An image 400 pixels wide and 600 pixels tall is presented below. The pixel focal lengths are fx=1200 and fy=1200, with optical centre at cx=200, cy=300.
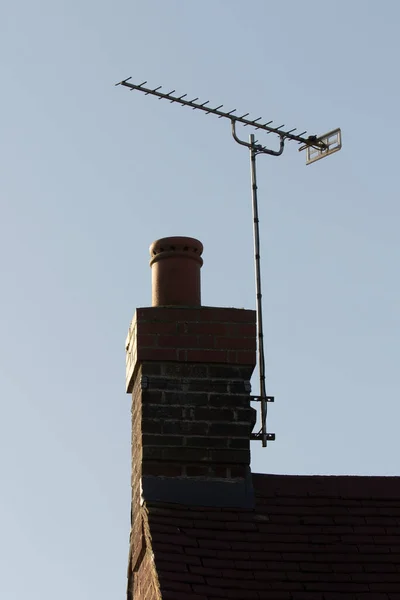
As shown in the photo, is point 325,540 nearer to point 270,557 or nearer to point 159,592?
point 270,557

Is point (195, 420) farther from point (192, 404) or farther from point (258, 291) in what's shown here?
point (258, 291)

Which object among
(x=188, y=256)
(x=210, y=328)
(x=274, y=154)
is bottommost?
(x=210, y=328)

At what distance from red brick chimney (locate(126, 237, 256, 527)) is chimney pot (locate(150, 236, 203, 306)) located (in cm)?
28

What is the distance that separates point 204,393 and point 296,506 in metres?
0.95

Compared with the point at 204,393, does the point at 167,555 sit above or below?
below

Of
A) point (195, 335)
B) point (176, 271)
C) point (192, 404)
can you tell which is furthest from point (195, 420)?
point (176, 271)

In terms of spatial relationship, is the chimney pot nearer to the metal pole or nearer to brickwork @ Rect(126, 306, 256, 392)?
brickwork @ Rect(126, 306, 256, 392)

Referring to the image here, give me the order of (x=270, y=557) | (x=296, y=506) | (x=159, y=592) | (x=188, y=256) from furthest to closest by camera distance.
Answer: (x=188, y=256) → (x=296, y=506) → (x=270, y=557) → (x=159, y=592)

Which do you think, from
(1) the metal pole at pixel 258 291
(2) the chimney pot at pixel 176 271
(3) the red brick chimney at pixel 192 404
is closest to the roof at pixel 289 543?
(3) the red brick chimney at pixel 192 404

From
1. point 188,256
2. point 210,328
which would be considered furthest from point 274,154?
point 210,328

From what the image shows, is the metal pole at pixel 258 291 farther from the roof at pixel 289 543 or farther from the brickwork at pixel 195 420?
the roof at pixel 289 543

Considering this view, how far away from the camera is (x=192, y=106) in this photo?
962 cm

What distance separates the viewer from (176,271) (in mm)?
8602

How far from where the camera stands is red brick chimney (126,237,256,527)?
25.6ft
